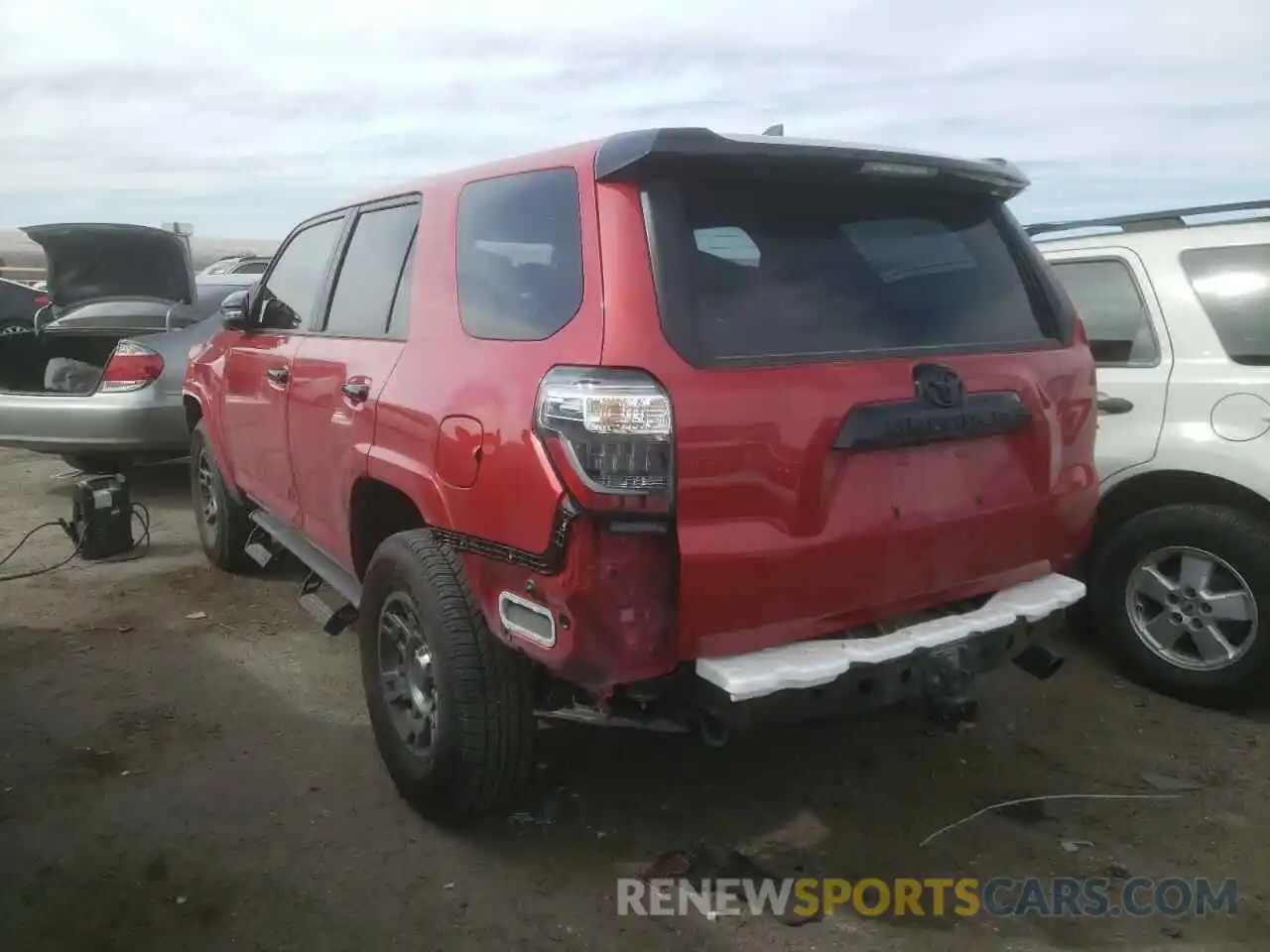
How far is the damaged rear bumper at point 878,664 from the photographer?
94.6 inches

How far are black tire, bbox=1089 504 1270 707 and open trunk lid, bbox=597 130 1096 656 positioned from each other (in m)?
1.07

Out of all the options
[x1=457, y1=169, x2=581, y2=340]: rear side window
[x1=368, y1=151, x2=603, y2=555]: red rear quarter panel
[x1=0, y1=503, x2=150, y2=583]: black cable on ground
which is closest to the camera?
[x1=368, y1=151, x2=603, y2=555]: red rear quarter panel

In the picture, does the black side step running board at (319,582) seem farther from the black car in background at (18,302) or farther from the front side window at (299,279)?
the black car in background at (18,302)

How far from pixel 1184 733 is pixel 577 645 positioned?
8.47 ft

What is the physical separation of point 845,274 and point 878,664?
1019 mm

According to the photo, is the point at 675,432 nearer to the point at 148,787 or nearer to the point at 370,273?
the point at 370,273

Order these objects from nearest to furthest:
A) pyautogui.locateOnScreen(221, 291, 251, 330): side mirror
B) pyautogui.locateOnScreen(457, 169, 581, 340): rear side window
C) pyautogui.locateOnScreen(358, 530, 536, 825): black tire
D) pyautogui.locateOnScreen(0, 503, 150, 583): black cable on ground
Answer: pyautogui.locateOnScreen(457, 169, 581, 340): rear side window, pyautogui.locateOnScreen(358, 530, 536, 825): black tire, pyautogui.locateOnScreen(221, 291, 251, 330): side mirror, pyautogui.locateOnScreen(0, 503, 150, 583): black cable on ground

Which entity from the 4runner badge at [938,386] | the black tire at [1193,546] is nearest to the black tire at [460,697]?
the 4runner badge at [938,386]

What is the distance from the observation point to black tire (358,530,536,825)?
279 cm

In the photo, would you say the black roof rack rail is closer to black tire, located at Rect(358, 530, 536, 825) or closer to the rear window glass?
the rear window glass

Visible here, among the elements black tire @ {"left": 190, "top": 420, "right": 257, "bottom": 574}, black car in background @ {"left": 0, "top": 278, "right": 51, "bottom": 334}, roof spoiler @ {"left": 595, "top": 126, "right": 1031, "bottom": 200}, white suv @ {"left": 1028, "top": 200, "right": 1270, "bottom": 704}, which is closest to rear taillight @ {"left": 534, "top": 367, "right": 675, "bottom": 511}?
roof spoiler @ {"left": 595, "top": 126, "right": 1031, "bottom": 200}

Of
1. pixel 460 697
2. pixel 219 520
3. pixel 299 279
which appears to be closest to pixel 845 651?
pixel 460 697

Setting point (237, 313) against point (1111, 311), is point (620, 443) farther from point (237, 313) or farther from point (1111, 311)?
point (237, 313)

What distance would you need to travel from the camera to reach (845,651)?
2.51 meters
